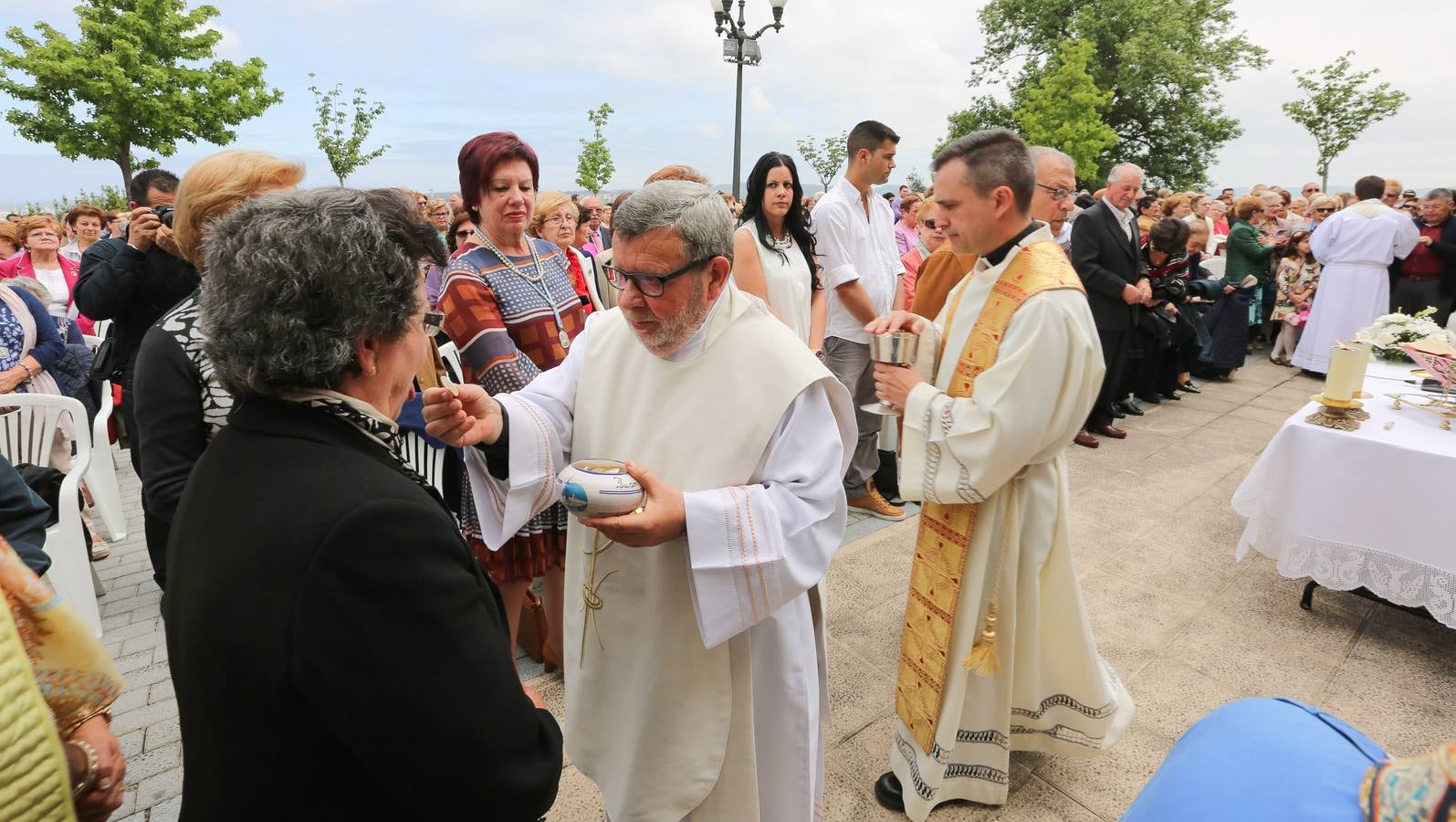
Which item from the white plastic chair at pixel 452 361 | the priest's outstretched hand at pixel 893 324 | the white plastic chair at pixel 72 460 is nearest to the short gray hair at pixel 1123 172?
the priest's outstretched hand at pixel 893 324

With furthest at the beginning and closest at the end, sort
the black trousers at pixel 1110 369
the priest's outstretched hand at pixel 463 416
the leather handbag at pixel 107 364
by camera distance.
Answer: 1. the black trousers at pixel 1110 369
2. the leather handbag at pixel 107 364
3. the priest's outstretched hand at pixel 463 416

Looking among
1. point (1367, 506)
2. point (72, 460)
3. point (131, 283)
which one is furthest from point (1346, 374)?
point (72, 460)

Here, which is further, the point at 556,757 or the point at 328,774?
the point at 556,757

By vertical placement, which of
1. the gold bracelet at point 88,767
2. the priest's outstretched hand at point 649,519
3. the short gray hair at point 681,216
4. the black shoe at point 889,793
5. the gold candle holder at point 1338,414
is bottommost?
the black shoe at point 889,793

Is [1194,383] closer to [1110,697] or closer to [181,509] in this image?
[1110,697]

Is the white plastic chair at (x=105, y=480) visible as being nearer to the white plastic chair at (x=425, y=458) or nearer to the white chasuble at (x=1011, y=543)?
the white plastic chair at (x=425, y=458)

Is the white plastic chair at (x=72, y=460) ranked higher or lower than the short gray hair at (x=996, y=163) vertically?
lower

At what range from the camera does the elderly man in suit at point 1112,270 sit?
6150 millimetres

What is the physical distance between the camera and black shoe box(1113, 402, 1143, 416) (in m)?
7.34

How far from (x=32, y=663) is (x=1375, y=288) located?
1103cm

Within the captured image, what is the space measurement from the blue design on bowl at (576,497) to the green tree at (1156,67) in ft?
116

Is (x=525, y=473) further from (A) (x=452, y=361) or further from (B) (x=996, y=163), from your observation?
(B) (x=996, y=163)

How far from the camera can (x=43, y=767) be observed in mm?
1030

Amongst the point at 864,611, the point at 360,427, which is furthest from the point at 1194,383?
the point at 360,427
